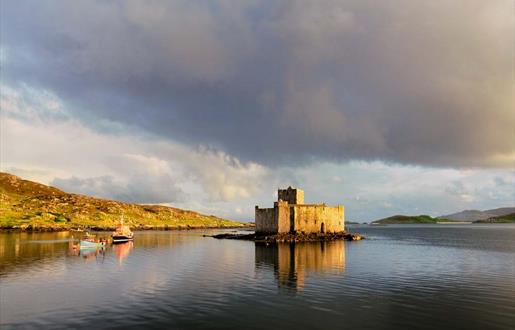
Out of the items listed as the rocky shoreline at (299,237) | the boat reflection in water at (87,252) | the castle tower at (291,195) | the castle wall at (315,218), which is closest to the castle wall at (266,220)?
the rocky shoreline at (299,237)

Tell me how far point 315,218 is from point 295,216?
5.75m

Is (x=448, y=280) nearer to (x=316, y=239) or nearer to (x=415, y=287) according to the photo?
(x=415, y=287)

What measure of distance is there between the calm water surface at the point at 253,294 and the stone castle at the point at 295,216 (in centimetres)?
4338

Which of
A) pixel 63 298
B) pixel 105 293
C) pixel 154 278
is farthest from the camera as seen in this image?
pixel 154 278

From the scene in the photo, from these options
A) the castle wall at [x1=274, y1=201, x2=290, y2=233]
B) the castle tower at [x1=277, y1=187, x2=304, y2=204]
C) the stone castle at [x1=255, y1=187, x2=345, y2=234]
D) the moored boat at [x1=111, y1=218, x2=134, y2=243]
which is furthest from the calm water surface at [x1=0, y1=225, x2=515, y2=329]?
the castle tower at [x1=277, y1=187, x2=304, y2=204]

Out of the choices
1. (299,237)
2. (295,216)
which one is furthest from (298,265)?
(295,216)

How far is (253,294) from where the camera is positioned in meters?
31.8

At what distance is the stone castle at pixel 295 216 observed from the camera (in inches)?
3848

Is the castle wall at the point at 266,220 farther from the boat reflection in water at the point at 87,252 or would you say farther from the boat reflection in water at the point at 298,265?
the boat reflection in water at the point at 87,252

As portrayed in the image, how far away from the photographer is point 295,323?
2323cm

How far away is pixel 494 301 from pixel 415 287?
6.98m

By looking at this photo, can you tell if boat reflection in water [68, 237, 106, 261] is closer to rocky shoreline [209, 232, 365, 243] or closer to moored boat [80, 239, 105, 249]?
moored boat [80, 239, 105, 249]

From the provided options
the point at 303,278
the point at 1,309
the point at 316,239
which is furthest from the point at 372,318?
the point at 316,239

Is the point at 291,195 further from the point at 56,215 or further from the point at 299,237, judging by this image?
the point at 56,215
